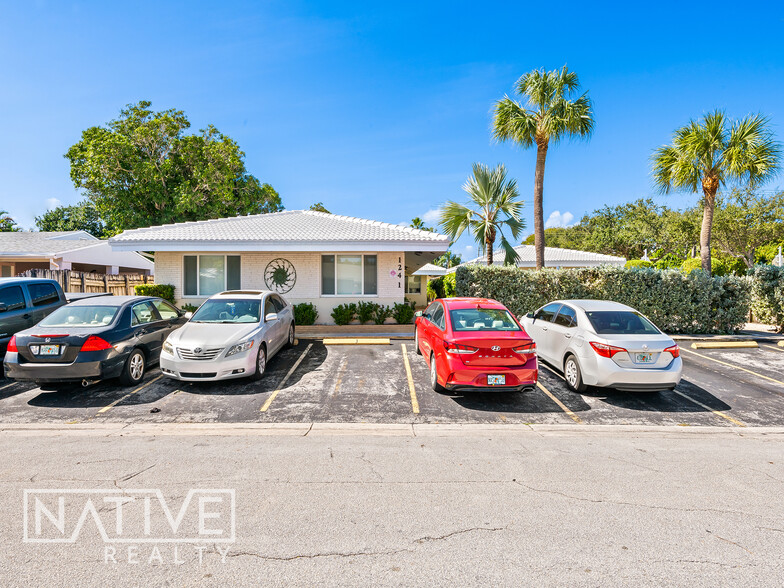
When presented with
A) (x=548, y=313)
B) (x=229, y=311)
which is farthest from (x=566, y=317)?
(x=229, y=311)

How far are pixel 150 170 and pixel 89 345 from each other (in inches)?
977

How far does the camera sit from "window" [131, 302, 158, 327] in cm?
810

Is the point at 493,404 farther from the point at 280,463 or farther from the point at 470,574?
the point at 470,574


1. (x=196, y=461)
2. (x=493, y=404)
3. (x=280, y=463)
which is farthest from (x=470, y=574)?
(x=493, y=404)

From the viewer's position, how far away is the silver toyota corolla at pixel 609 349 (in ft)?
22.5

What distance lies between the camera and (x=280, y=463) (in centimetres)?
475

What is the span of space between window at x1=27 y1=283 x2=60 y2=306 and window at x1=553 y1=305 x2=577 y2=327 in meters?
11.5

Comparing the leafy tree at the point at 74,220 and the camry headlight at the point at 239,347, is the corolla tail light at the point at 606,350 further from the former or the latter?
the leafy tree at the point at 74,220

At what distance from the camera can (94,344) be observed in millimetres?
7039

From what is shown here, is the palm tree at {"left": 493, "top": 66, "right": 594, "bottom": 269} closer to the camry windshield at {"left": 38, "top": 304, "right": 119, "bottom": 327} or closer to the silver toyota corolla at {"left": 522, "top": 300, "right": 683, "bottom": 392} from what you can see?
the silver toyota corolla at {"left": 522, "top": 300, "right": 683, "bottom": 392}

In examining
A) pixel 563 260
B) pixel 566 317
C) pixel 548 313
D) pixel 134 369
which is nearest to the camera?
pixel 134 369

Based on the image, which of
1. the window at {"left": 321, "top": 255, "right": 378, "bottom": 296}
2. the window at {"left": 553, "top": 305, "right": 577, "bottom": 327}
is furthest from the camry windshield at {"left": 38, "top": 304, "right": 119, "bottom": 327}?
the window at {"left": 553, "top": 305, "right": 577, "bottom": 327}

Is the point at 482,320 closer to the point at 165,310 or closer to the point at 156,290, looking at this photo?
the point at 165,310

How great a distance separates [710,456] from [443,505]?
12.4 feet
